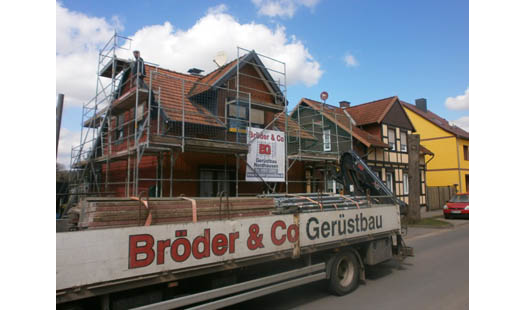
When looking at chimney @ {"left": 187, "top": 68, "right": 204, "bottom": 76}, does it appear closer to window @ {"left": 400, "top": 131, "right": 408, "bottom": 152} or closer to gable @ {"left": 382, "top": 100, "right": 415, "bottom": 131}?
gable @ {"left": 382, "top": 100, "right": 415, "bottom": 131}

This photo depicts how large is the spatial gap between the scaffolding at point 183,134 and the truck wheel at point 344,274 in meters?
4.19

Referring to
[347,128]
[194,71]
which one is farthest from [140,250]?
[347,128]

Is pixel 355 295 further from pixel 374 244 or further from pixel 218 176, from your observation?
pixel 218 176

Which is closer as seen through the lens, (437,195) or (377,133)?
(377,133)

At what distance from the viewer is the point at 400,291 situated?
6.27 meters

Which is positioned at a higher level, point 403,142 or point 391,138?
point 391,138

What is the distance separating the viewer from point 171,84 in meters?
13.2

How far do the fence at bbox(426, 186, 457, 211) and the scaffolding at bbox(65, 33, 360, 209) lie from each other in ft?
40.3

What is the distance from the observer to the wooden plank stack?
4004mm

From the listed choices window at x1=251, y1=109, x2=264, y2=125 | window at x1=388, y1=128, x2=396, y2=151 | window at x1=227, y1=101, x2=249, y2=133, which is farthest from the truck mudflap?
window at x1=388, y1=128, x2=396, y2=151

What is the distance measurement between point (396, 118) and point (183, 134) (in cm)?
1888

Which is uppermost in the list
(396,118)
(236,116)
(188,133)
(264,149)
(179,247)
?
(396,118)

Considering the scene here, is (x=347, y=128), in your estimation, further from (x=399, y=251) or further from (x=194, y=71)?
(x=399, y=251)
